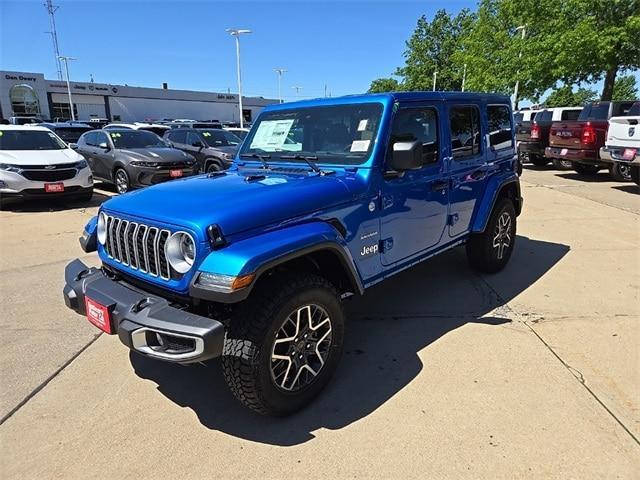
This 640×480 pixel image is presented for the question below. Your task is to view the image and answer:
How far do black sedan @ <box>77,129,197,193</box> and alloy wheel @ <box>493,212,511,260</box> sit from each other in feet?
25.5

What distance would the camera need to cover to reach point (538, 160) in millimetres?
16156

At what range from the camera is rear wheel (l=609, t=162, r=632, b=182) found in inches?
A: 457

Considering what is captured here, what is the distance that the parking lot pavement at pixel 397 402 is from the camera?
94.3 inches

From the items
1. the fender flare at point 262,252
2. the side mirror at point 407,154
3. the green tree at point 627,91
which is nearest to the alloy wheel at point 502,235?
the side mirror at point 407,154

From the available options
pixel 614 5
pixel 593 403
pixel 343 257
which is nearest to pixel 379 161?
pixel 343 257

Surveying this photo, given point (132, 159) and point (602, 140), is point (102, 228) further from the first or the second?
point (602, 140)

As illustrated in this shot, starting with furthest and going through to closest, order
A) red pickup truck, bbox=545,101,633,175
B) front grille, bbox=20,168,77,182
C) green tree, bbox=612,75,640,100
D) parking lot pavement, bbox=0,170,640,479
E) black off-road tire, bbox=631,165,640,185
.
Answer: green tree, bbox=612,75,640,100
red pickup truck, bbox=545,101,633,175
black off-road tire, bbox=631,165,640,185
front grille, bbox=20,168,77,182
parking lot pavement, bbox=0,170,640,479

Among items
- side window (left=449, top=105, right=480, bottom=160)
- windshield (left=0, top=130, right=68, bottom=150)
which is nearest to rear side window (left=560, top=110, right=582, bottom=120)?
side window (left=449, top=105, right=480, bottom=160)

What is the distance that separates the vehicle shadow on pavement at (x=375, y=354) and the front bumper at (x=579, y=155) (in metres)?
7.78

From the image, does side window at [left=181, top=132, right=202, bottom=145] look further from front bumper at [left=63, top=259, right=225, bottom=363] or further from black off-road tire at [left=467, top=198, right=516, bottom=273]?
front bumper at [left=63, top=259, right=225, bottom=363]

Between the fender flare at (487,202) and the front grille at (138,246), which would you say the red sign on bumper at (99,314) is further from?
the fender flare at (487,202)

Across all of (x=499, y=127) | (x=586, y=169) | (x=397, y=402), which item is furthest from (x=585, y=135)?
(x=397, y=402)

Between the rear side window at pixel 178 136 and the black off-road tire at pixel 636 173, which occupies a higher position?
the rear side window at pixel 178 136

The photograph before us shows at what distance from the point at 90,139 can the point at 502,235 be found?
10667 mm
